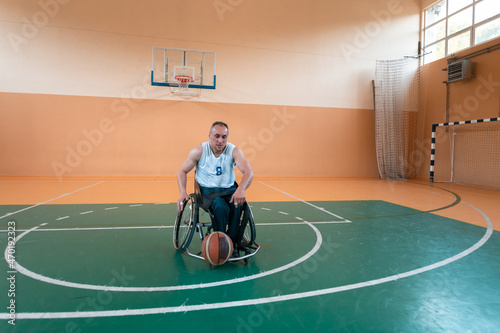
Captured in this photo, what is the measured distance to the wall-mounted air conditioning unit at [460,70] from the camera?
7.53 meters

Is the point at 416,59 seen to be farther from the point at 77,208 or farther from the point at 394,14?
the point at 77,208

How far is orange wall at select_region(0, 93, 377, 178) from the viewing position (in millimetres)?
7926

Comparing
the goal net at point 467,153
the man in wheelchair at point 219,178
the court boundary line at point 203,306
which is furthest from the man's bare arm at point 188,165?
the goal net at point 467,153

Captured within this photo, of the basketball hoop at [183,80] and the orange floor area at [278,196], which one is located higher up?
the basketball hoop at [183,80]

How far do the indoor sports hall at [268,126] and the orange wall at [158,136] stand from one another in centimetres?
4

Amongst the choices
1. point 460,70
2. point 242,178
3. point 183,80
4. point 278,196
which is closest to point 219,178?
point 242,178

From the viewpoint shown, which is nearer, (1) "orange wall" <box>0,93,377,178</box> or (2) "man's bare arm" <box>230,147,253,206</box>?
(2) "man's bare arm" <box>230,147,253,206</box>

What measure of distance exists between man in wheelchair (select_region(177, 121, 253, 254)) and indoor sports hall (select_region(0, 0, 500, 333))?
0.36 meters

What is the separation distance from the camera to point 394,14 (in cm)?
948

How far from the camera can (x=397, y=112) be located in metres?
9.07

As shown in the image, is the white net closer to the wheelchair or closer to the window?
the window

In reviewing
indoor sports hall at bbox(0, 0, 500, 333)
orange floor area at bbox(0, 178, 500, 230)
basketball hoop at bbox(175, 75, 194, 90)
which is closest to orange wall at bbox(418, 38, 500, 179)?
indoor sports hall at bbox(0, 0, 500, 333)

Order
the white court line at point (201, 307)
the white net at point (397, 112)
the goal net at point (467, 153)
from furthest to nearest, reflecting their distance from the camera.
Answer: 1. the white net at point (397, 112)
2. the goal net at point (467, 153)
3. the white court line at point (201, 307)

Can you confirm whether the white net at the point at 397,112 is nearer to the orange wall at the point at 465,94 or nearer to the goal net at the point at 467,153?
the orange wall at the point at 465,94
